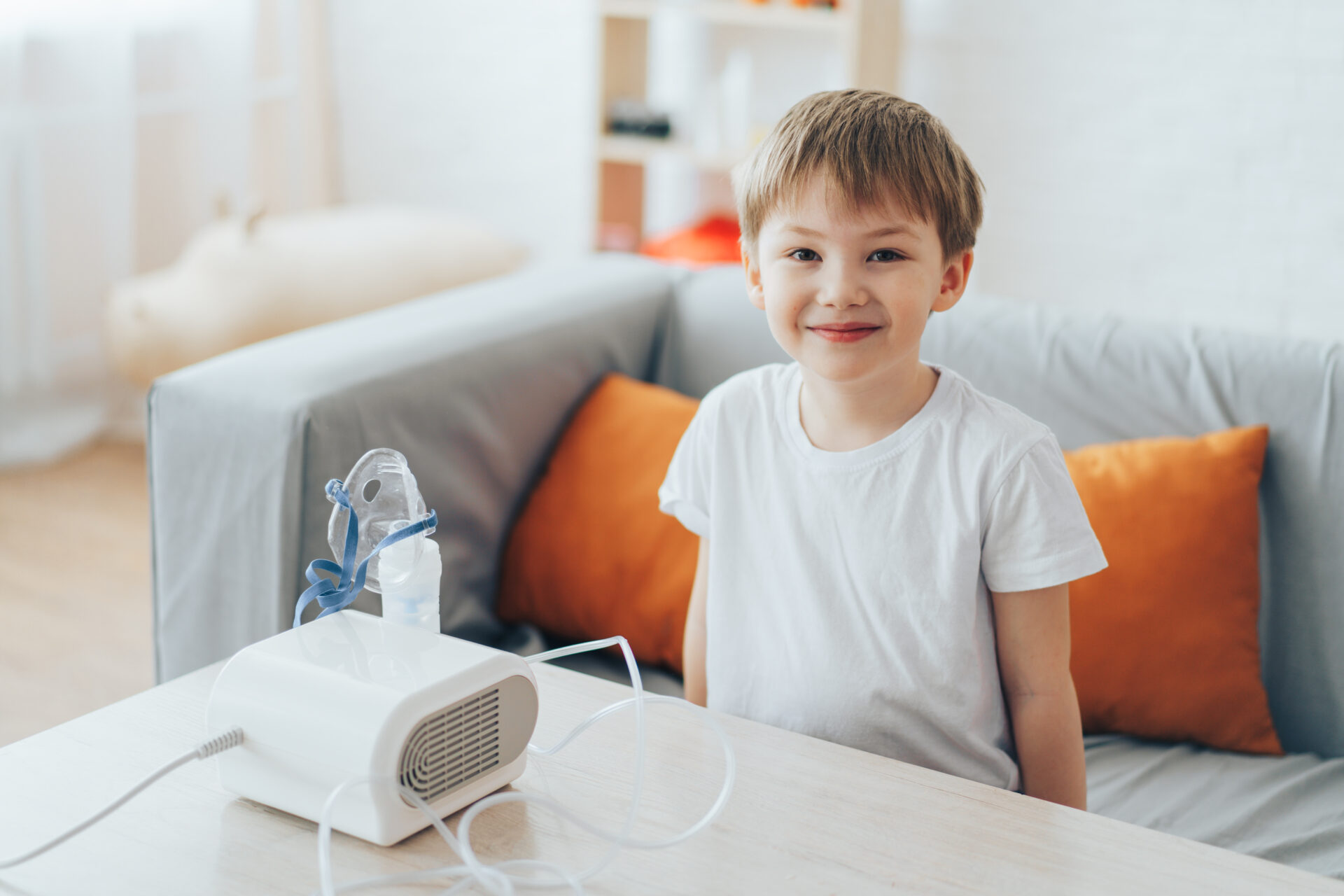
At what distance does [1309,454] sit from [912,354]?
0.70m

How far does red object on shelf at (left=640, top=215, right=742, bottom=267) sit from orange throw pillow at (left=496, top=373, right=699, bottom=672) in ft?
4.82

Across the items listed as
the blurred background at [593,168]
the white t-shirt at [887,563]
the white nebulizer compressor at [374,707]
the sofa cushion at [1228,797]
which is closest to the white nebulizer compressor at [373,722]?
the white nebulizer compressor at [374,707]

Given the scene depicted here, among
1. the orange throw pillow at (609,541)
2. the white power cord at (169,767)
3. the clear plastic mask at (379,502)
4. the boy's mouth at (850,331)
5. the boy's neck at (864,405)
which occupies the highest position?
the boy's mouth at (850,331)

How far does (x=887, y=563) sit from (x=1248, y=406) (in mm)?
716

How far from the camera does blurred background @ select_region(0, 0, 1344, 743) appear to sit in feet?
9.13

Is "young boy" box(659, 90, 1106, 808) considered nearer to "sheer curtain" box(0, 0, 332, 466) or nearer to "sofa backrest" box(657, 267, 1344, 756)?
"sofa backrest" box(657, 267, 1344, 756)

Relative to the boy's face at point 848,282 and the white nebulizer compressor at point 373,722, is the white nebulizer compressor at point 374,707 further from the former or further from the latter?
the boy's face at point 848,282

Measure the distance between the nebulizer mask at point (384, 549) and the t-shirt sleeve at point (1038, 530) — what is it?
0.42 m

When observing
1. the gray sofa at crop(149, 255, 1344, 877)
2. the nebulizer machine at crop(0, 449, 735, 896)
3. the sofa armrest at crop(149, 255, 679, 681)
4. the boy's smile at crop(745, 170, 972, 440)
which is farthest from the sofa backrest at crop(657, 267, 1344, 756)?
the nebulizer machine at crop(0, 449, 735, 896)

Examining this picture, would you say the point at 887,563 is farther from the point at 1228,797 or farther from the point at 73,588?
the point at 73,588

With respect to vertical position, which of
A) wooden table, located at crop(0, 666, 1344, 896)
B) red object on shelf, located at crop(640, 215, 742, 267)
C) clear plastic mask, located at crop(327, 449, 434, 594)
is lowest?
wooden table, located at crop(0, 666, 1344, 896)

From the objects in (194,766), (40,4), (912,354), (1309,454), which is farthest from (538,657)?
(40,4)

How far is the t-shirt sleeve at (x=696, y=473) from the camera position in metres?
1.09

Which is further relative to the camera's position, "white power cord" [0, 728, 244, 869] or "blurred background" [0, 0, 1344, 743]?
"blurred background" [0, 0, 1344, 743]
